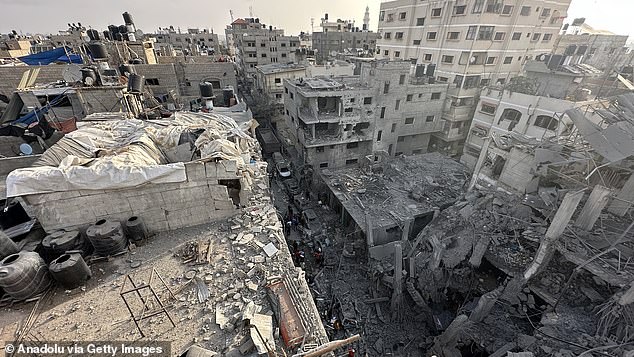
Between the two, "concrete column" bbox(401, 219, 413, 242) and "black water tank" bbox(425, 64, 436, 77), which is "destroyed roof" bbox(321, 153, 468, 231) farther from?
"black water tank" bbox(425, 64, 436, 77)

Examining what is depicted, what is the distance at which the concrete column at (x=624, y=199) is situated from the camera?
12.9 m

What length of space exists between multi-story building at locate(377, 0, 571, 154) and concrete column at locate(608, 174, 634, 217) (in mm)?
18609

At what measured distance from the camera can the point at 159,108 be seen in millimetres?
18406

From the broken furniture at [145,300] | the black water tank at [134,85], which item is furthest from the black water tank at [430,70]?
the broken furniture at [145,300]

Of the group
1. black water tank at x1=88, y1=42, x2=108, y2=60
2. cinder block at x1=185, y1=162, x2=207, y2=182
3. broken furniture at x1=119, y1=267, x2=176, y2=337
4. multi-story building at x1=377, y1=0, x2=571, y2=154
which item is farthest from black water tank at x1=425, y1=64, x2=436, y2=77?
broken furniture at x1=119, y1=267, x2=176, y2=337

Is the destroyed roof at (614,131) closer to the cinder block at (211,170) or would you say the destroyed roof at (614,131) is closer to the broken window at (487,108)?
the broken window at (487,108)

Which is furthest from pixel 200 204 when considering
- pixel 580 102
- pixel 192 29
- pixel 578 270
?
pixel 192 29

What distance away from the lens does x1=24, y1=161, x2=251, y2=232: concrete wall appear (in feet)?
26.3

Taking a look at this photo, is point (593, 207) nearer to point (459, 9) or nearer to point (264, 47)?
point (459, 9)

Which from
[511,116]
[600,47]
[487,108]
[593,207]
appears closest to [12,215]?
[593,207]

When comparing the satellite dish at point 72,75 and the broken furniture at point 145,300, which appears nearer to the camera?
the broken furniture at point 145,300

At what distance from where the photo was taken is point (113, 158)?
8461mm

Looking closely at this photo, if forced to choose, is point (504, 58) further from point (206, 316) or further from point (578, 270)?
point (206, 316)

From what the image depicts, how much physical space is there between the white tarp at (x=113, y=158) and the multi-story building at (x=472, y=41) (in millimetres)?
28693
